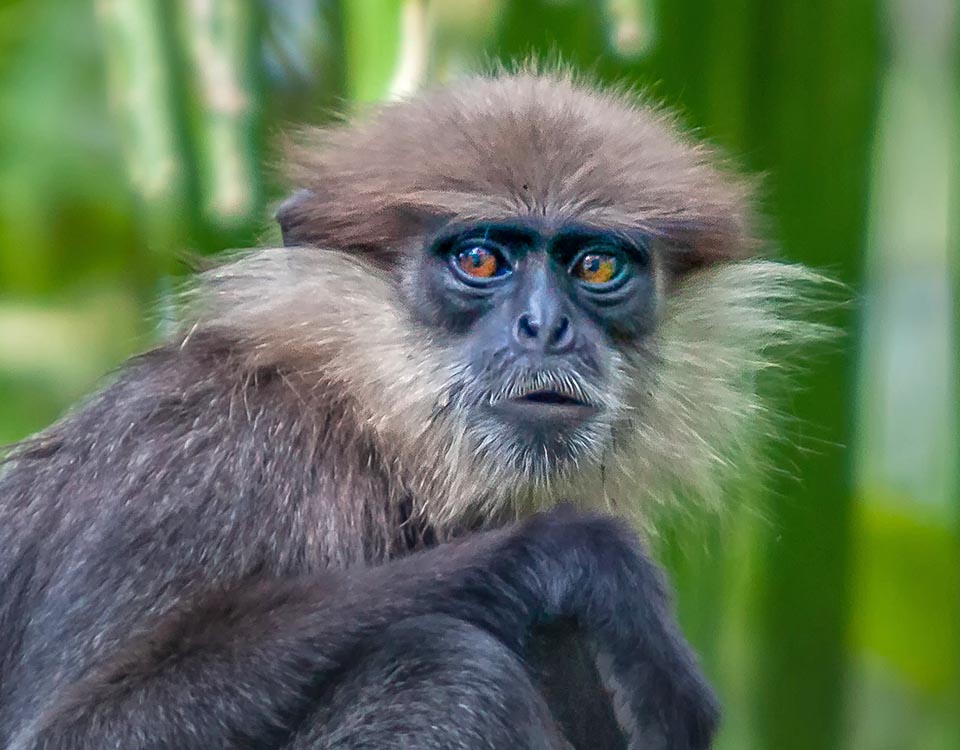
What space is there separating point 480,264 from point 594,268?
247 mm

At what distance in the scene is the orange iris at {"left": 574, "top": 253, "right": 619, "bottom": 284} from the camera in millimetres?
3180

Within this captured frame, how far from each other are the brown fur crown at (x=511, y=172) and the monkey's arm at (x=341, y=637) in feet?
2.47

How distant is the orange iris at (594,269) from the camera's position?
3.18 metres

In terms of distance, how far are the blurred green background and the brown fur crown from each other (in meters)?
0.22

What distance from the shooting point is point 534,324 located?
3037 millimetres

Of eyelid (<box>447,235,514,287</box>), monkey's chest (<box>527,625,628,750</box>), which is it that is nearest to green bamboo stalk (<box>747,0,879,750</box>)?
eyelid (<box>447,235,514,287</box>)

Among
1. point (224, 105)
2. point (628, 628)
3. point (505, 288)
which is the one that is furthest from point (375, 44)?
point (628, 628)

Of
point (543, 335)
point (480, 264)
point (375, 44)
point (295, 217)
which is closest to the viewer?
point (543, 335)

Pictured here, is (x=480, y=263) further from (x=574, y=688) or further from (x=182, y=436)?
(x=574, y=688)

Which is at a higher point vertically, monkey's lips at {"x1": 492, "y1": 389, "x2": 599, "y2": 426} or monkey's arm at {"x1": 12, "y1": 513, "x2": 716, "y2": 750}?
monkey's lips at {"x1": 492, "y1": 389, "x2": 599, "y2": 426}

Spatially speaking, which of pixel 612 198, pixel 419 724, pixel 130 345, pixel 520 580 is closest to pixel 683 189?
pixel 612 198

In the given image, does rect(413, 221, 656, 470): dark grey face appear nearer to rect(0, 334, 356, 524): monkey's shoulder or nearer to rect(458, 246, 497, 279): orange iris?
rect(458, 246, 497, 279): orange iris

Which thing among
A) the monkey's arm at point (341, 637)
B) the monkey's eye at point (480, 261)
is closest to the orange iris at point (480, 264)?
the monkey's eye at point (480, 261)

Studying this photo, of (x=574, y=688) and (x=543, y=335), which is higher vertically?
(x=543, y=335)
